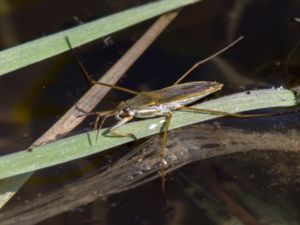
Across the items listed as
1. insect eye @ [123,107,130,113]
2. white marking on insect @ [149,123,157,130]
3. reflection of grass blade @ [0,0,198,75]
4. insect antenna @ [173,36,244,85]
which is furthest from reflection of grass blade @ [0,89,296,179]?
reflection of grass blade @ [0,0,198,75]

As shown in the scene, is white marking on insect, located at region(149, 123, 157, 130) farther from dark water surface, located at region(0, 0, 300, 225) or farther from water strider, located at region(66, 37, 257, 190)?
dark water surface, located at region(0, 0, 300, 225)

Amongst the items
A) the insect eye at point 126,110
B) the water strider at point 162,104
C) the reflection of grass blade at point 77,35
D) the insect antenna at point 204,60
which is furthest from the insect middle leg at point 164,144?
the reflection of grass blade at point 77,35

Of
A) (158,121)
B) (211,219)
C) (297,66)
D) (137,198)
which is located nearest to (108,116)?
(158,121)

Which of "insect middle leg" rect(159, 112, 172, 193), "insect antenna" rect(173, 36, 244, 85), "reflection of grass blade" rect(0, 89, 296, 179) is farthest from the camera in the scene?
"insect antenna" rect(173, 36, 244, 85)

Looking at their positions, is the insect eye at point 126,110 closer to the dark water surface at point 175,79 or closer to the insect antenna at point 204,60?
the dark water surface at point 175,79

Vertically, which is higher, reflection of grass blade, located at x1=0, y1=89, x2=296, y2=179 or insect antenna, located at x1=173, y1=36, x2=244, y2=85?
insect antenna, located at x1=173, y1=36, x2=244, y2=85

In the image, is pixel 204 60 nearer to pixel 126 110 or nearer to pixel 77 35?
pixel 126 110
